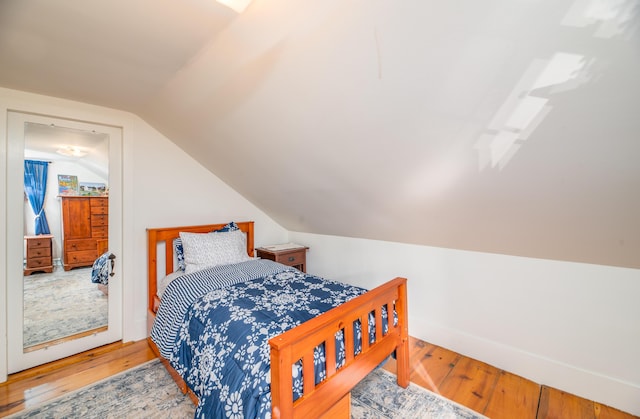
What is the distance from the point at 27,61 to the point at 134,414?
2224 mm

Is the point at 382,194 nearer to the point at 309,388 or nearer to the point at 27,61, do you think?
the point at 309,388

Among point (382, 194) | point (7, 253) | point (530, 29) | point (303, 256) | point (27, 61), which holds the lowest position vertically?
point (303, 256)

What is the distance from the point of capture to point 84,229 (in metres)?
2.34

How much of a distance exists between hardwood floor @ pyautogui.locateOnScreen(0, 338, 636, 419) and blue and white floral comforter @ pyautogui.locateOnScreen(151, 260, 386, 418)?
0.59m

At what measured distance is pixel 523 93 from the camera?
108cm

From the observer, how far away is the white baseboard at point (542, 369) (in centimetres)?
172

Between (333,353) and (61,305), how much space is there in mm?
2371

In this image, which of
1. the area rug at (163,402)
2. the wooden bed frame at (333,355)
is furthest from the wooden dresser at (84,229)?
the wooden bed frame at (333,355)

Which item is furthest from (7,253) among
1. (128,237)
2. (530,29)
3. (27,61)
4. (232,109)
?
(530,29)

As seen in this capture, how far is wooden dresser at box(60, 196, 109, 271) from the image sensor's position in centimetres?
224

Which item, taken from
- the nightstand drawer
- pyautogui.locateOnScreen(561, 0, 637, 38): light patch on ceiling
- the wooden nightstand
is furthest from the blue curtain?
pyautogui.locateOnScreen(561, 0, 637, 38): light patch on ceiling

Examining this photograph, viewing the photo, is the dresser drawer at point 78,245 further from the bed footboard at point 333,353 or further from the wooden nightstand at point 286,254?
the bed footboard at point 333,353

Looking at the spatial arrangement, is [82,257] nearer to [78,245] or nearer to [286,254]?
[78,245]

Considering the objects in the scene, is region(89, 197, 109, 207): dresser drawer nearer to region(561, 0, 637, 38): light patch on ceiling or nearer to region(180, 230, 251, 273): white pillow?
region(180, 230, 251, 273): white pillow
